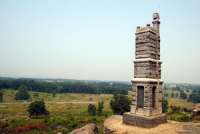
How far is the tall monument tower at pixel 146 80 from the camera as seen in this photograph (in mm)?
19281

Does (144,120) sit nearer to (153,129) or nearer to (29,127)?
(153,129)

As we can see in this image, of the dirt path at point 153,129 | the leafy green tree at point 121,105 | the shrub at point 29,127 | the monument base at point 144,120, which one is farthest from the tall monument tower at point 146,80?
the leafy green tree at point 121,105

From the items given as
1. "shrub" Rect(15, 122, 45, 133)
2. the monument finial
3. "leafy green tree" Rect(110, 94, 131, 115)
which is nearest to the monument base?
the monument finial

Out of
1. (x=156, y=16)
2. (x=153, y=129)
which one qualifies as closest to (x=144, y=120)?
(x=153, y=129)

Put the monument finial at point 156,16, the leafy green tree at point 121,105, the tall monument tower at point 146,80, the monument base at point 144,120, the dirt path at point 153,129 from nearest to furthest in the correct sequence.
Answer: the dirt path at point 153,129 → the monument base at point 144,120 → the tall monument tower at point 146,80 → the monument finial at point 156,16 → the leafy green tree at point 121,105

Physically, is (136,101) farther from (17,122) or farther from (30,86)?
(30,86)

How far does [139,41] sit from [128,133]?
27.7ft

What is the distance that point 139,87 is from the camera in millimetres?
20141

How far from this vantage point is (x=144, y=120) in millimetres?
18609

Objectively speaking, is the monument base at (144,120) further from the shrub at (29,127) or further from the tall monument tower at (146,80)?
the shrub at (29,127)

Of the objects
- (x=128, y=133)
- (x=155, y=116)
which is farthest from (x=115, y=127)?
(x=155, y=116)

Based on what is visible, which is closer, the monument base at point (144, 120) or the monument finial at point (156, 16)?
the monument base at point (144, 120)

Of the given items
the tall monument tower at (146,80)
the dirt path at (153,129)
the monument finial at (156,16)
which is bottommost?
the dirt path at (153,129)

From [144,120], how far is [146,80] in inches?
137
